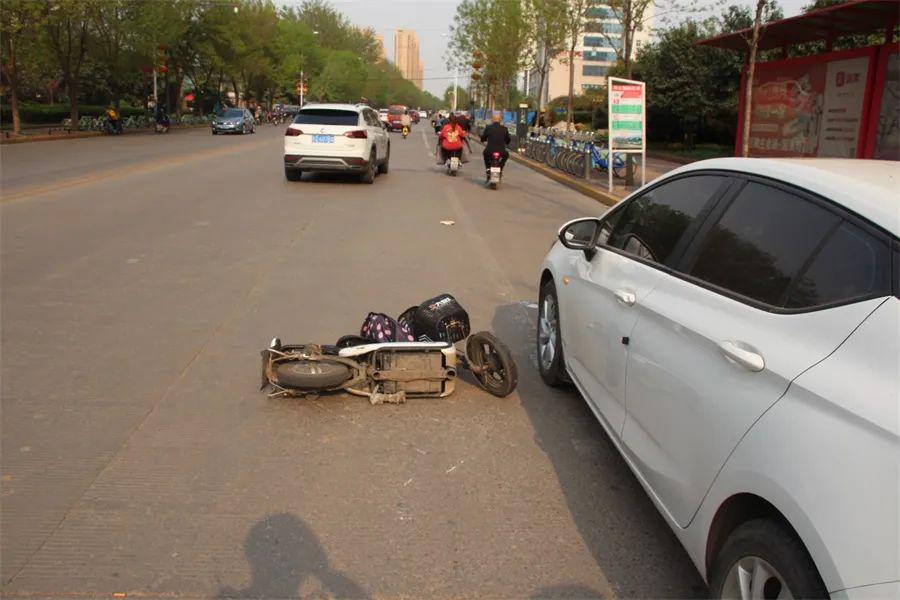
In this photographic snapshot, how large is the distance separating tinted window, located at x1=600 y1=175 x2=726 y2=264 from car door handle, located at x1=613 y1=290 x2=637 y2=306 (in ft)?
0.69

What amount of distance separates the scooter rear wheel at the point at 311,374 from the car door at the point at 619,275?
141 centimetres

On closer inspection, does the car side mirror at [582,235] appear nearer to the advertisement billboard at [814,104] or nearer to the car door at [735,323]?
the car door at [735,323]

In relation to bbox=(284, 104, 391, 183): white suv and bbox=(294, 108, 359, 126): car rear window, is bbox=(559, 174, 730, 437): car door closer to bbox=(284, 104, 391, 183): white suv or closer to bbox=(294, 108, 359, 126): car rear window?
bbox=(284, 104, 391, 183): white suv

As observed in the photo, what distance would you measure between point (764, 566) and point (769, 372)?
0.56 meters

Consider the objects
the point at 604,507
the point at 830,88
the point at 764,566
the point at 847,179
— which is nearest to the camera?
the point at 764,566

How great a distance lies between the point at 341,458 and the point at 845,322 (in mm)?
2706

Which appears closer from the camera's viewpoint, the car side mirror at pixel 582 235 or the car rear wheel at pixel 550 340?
the car side mirror at pixel 582 235

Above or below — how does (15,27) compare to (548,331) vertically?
above

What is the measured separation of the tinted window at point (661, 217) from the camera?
11.4 ft

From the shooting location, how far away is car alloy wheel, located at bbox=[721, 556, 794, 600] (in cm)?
217

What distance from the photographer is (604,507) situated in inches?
148

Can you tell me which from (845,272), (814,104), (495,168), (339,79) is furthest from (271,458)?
(339,79)

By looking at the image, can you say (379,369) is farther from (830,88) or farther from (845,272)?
(830,88)

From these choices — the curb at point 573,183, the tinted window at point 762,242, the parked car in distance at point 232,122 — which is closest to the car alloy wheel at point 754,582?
the tinted window at point 762,242
